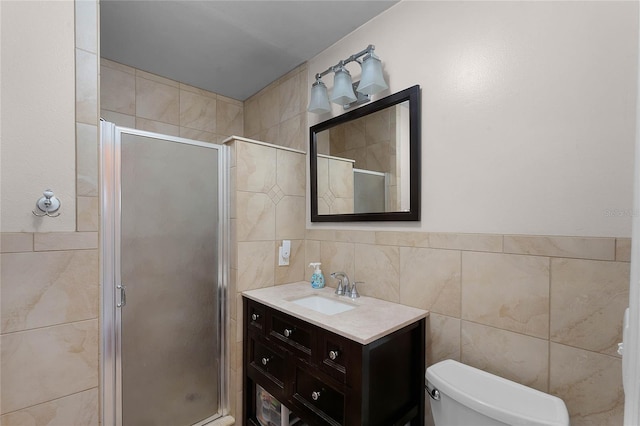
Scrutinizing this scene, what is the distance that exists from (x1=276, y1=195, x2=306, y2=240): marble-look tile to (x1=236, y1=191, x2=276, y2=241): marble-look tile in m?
0.05

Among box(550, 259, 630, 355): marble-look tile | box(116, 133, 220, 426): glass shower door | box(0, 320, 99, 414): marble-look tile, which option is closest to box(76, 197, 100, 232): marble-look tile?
box(116, 133, 220, 426): glass shower door

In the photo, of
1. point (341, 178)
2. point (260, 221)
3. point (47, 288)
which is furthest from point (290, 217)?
point (47, 288)

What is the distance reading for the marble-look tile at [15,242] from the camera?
1054 mm

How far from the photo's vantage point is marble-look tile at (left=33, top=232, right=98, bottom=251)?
111 cm

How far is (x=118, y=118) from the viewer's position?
2146mm

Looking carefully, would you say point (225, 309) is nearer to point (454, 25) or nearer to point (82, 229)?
point (82, 229)

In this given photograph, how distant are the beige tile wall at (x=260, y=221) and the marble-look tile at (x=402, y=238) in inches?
26.2

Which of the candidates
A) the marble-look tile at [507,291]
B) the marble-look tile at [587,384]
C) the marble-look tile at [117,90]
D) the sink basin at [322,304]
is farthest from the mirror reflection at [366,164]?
the marble-look tile at [117,90]

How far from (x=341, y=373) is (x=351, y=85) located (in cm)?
147

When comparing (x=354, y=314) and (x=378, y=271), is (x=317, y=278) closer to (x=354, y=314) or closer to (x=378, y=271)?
(x=378, y=271)

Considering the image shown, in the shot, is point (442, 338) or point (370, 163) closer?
point (442, 338)

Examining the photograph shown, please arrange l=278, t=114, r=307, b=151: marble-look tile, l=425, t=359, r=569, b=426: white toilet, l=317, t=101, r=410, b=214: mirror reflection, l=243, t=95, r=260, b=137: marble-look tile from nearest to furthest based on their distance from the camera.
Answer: l=425, t=359, r=569, b=426: white toilet
l=317, t=101, r=410, b=214: mirror reflection
l=278, t=114, r=307, b=151: marble-look tile
l=243, t=95, r=260, b=137: marble-look tile

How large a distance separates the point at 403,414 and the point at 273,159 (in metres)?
1.55

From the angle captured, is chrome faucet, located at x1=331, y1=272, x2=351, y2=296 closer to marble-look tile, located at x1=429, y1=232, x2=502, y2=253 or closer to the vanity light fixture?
marble-look tile, located at x1=429, y1=232, x2=502, y2=253
